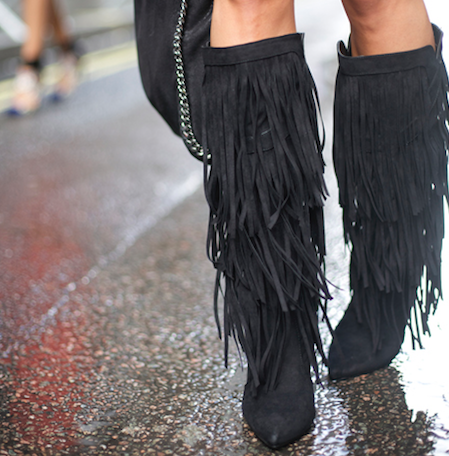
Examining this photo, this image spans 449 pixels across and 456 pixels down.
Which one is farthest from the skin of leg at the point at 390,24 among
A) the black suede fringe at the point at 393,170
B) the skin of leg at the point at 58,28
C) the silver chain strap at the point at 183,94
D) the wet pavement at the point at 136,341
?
the skin of leg at the point at 58,28

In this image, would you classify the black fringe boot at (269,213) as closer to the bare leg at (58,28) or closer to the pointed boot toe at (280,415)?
the pointed boot toe at (280,415)

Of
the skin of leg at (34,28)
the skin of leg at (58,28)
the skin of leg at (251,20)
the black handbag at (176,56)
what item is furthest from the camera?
the skin of leg at (58,28)

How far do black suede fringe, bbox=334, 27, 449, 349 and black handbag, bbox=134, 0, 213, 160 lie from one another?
0.21 metres

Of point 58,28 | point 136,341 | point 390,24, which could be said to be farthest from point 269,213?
point 58,28

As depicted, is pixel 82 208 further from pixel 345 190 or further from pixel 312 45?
pixel 312 45

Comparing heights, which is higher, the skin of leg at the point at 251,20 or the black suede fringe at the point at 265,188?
the skin of leg at the point at 251,20

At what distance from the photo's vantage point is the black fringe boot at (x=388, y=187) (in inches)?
35.8

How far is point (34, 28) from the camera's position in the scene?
3295 millimetres

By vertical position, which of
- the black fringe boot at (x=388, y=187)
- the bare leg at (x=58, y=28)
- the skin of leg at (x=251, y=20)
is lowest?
the black fringe boot at (x=388, y=187)

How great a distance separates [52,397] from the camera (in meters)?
1.00

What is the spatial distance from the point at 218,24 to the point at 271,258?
0.32 m

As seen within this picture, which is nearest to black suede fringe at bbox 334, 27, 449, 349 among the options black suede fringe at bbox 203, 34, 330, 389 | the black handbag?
black suede fringe at bbox 203, 34, 330, 389

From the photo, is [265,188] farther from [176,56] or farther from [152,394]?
[152,394]

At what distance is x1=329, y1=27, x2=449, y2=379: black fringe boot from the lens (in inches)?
35.8
